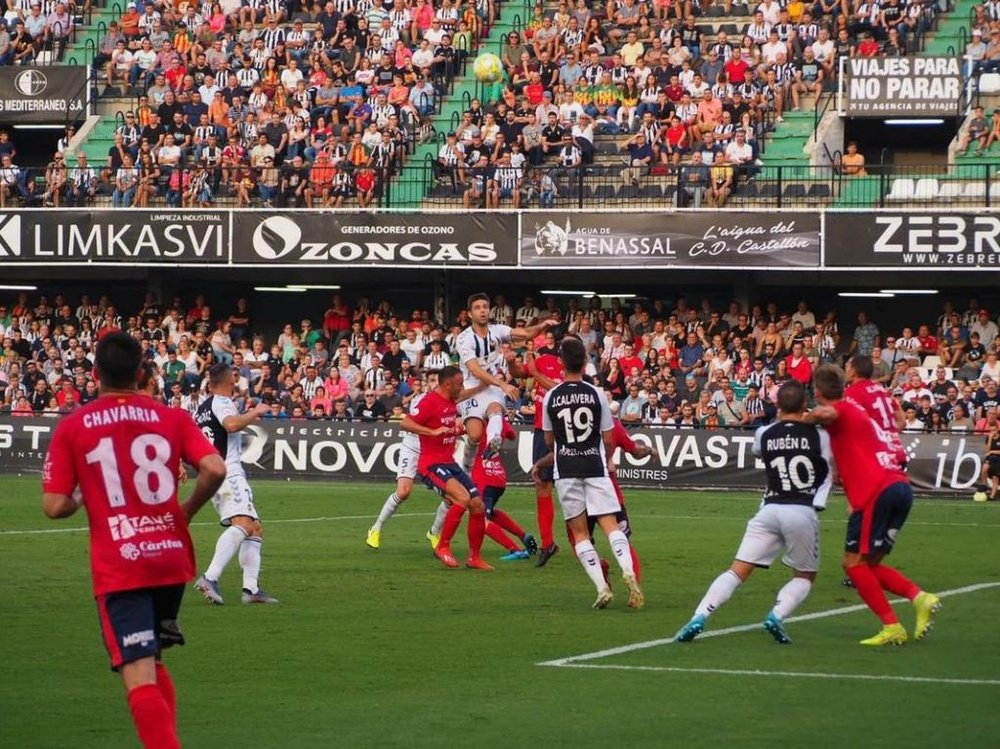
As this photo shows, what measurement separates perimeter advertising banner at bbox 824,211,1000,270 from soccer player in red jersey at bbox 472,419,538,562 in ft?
53.0

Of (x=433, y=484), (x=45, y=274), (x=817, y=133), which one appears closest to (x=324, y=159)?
(x=45, y=274)

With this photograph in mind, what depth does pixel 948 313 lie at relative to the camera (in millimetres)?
33344

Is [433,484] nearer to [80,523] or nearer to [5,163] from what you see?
[80,523]

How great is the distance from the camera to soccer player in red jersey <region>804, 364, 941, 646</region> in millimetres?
11445

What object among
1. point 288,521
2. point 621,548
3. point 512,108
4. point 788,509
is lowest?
point 288,521

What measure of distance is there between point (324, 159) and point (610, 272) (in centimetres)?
661

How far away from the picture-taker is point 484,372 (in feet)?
55.4

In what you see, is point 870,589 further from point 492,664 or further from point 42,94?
point 42,94

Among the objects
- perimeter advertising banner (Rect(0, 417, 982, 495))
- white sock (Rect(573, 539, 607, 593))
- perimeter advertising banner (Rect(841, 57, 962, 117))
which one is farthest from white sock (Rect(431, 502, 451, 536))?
perimeter advertising banner (Rect(841, 57, 962, 117))

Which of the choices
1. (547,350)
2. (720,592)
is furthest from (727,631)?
(547,350)

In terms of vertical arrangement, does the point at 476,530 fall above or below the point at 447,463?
below

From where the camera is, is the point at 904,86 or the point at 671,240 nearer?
the point at 671,240

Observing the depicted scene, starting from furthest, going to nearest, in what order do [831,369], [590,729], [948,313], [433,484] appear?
1. [948,313]
2. [433,484]
3. [831,369]
4. [590,729]

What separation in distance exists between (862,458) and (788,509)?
77 centimetres
